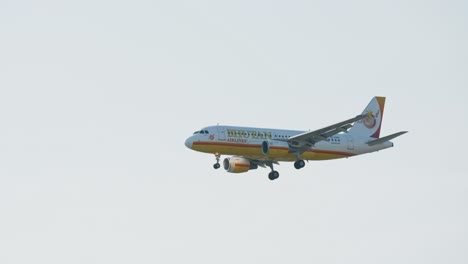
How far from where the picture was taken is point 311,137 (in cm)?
8250

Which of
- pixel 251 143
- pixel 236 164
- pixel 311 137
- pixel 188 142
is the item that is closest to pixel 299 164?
pixel 311 137

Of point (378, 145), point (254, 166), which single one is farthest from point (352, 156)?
point (254, 166)

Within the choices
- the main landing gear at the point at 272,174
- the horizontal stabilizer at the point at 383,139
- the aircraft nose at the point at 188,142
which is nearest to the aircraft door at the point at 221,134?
the aircraft nose at the point at 188,142

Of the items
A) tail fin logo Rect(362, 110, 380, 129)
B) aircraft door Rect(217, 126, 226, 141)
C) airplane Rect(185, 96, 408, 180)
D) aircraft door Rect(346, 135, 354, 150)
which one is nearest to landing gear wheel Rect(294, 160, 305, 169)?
airplane Rect(185, 96, 408, 180)

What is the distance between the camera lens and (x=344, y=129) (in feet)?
269

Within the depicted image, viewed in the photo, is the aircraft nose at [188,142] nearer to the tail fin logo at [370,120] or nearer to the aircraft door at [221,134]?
the aircraft door at [221,134]

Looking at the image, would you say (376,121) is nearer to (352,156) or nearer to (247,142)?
(352,156)

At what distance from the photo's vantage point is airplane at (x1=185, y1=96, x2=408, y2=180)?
265 ft

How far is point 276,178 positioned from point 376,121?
12.1 m

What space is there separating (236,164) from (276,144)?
17.7ft

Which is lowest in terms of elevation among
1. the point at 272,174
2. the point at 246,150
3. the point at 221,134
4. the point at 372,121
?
the point at 272,174

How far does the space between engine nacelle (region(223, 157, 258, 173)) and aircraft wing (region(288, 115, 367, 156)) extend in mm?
5194

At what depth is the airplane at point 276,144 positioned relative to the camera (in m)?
80.9

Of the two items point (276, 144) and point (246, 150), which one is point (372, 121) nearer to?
point (276, 144)
